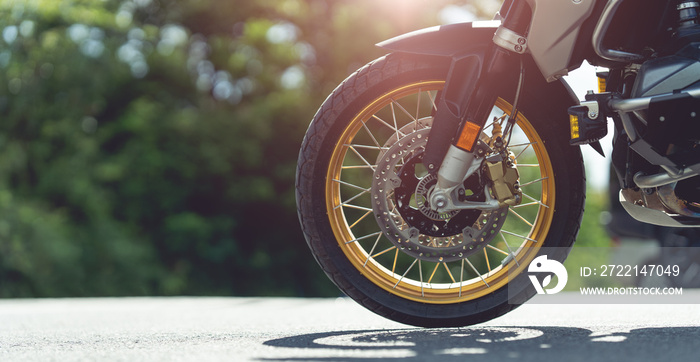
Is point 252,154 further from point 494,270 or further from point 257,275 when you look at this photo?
point 494,270

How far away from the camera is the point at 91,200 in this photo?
19484mm

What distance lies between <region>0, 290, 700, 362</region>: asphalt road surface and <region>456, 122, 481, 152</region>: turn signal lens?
722 mm

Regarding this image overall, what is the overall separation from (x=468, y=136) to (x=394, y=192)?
381 millimetres

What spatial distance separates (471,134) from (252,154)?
18768 mm

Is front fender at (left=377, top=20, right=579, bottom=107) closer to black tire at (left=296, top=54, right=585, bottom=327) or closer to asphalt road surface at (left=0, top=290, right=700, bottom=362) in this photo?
black tire at (left=296, top=54, right=585, bottom=327)

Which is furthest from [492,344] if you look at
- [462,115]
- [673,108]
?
[673,108]

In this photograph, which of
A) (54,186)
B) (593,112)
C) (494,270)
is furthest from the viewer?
(54,186)

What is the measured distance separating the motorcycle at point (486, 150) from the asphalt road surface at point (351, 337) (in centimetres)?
24

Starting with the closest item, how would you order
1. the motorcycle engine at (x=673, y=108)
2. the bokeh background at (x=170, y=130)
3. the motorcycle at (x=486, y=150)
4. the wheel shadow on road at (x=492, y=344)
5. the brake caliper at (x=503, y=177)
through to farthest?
the wheel shadow on road at (x=492, y=344)
the motorcycle engine at (x=673, y=108)
the motorcycle at (x=486, y=150)
the brake caliper at (x=503, y=177)
the bokeh background at (x=170, y=130)

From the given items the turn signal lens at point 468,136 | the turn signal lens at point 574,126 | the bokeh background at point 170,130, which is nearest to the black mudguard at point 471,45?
the turn signal lens at point 574,126

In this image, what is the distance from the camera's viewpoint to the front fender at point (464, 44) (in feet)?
9.67

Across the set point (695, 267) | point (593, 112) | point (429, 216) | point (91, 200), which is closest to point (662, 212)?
point (593, 112)

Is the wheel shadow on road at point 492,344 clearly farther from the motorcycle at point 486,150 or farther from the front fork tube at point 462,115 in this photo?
the front fork tube at point 462,115

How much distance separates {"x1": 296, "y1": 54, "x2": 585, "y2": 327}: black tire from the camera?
9.75 feet
